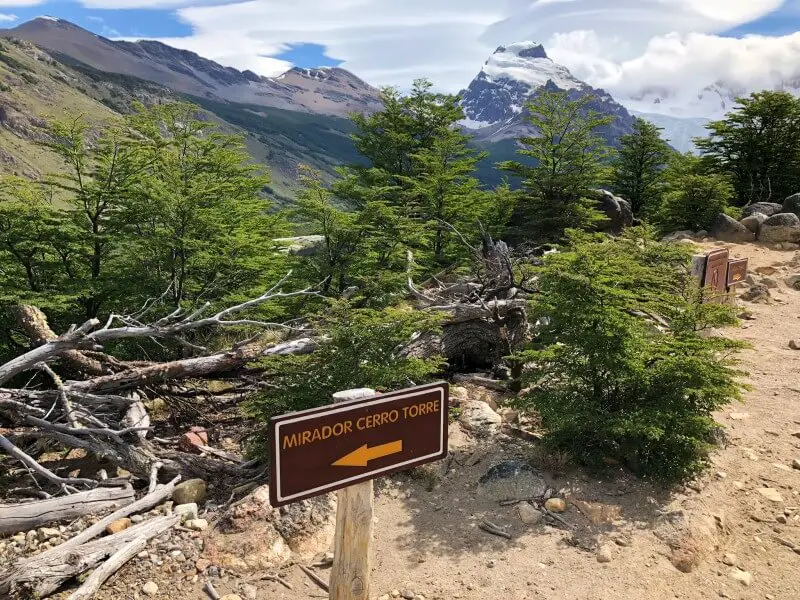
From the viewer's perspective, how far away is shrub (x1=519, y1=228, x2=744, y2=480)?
5.27m

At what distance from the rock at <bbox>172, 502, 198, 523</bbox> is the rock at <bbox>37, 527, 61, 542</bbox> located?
3.15 ft

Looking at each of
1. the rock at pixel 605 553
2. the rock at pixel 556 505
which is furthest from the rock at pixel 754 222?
the rock at pixel 605 553

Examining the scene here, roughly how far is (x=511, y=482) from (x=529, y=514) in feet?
1.50

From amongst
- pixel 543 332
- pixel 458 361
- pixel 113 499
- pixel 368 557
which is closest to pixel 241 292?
pixel 458 361

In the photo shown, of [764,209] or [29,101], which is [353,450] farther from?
[29,101]

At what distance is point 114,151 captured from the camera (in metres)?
12.2

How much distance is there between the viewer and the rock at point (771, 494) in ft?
17.2

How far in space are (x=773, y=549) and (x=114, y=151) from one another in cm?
1363

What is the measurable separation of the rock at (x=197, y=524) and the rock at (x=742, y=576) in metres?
4.48

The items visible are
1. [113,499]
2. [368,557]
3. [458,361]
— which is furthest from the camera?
[458,361]

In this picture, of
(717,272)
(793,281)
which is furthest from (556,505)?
(793,281)

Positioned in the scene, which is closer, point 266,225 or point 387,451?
point 387,451

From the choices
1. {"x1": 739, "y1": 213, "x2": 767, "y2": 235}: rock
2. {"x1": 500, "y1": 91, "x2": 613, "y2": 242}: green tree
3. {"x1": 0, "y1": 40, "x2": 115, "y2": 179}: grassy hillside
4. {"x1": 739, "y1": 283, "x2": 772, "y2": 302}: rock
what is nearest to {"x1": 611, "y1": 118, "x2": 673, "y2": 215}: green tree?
{"x1": 739, "y1": 213, "x2": 767, "y2": 235}: rock

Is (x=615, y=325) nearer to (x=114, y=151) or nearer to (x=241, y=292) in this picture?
(x=241, y=292)
